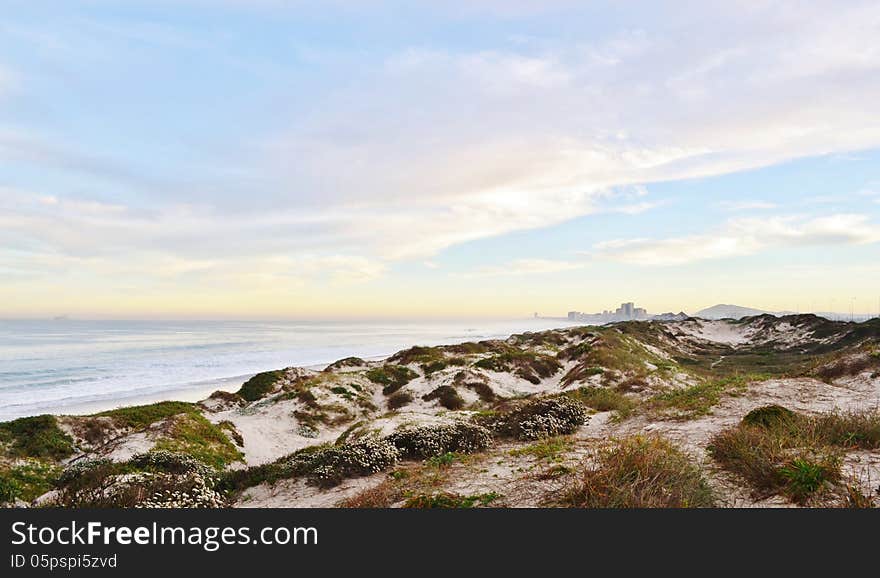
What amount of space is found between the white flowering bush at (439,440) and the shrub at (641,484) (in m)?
7.51

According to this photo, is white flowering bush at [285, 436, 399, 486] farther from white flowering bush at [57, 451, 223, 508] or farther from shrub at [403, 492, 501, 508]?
shrub at [403, 492, 501, 508]

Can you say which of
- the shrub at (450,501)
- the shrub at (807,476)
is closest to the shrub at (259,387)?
the shrub at (450,501)

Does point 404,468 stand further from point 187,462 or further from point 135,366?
point 135,366

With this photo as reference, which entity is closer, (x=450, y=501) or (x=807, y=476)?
(x=807, y=476)

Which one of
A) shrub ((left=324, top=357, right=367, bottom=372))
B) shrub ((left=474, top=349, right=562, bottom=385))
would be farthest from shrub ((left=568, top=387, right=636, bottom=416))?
shrub ((left=324, top=357, right=367, bottom=372))

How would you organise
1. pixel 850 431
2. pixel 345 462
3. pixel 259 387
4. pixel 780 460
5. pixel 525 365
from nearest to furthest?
pixel 780 460
pixel 850 431
pixel 345 462
pixel 259 387
pixel 525 365

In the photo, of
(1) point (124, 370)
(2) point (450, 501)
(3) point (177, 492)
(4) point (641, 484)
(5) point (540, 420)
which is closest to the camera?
(4) point (641, 484)

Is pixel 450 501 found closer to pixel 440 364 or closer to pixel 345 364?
pixel 440 364

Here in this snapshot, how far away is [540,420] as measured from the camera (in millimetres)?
17078

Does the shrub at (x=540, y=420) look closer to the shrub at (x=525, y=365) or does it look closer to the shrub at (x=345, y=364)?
the shrub at (x=525, y=365)

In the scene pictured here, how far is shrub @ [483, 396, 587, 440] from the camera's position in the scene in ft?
53.7

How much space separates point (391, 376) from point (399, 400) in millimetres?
8094

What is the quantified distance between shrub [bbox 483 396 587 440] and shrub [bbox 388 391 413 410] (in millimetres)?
16293

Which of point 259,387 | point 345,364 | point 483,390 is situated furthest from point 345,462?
point 345,364
